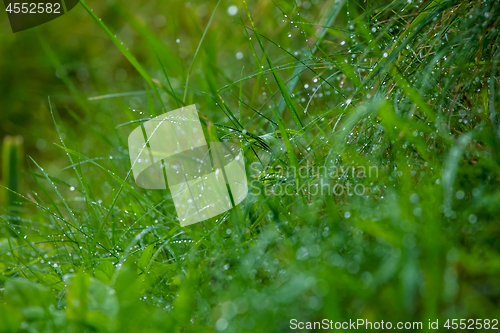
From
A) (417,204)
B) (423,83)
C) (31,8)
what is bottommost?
(417,204)

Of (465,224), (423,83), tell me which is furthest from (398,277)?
(423,83)

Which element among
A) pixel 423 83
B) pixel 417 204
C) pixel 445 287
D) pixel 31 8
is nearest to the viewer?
pixel 445 287

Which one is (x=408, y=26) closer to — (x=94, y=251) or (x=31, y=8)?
(x=94, y=251)

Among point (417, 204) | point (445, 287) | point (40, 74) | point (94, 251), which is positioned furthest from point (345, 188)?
point (40, 74)

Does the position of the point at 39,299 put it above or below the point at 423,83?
below

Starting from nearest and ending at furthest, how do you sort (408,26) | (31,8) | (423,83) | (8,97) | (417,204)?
(417,204), (423,83), (408,26), (31,8), (8,97)

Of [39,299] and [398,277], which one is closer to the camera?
[398,277]

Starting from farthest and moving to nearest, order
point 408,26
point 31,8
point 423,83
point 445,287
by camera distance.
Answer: point 31,8 → point 408,26 → point 423,83 → point 445,287

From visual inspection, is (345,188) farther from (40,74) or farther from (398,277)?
(40,74)

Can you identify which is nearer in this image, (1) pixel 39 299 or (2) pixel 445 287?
(2) pixel 445 287
